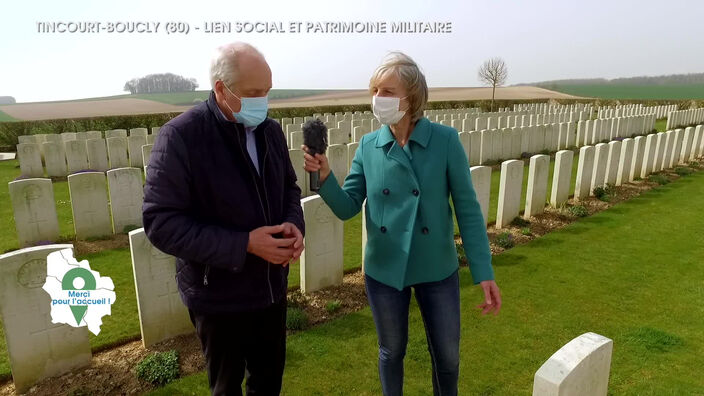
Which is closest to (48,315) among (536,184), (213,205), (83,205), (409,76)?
(213,205)

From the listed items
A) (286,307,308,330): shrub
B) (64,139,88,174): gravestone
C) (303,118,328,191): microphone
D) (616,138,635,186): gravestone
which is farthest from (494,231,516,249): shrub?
(64,139,88,174): gravestone

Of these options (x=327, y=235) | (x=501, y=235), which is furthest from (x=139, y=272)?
(x=501, y=235)

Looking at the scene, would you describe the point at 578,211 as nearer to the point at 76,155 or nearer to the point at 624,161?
the point at 624,161

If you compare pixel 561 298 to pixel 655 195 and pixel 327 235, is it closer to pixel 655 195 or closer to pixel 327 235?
pixel 327 235

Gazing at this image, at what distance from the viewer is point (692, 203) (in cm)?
750

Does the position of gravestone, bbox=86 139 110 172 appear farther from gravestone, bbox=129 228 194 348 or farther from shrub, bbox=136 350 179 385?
shrub, bbox=136 350 179 385

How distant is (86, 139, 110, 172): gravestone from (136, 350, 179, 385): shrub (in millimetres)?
8927

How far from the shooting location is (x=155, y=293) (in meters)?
3.33

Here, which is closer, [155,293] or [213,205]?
[213,205]

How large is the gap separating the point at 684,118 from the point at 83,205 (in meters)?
26.2

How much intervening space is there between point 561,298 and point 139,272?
12.0 feet

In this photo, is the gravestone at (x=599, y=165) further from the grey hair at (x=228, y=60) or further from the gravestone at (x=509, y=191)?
the grey hair at (x=228, y=60)

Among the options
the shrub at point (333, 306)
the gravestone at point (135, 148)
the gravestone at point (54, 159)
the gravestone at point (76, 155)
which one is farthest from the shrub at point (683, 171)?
the gravestone at point (54, 159)

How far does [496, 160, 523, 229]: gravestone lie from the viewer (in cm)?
603
